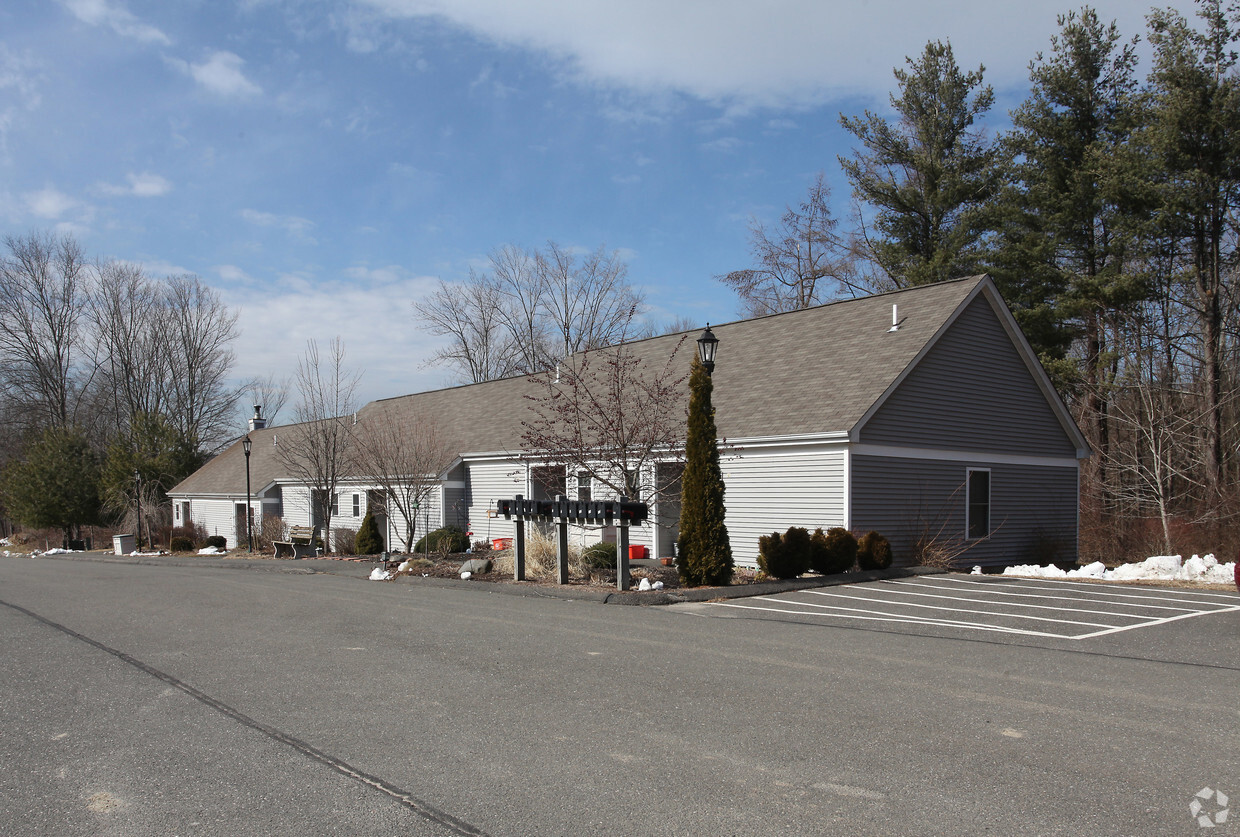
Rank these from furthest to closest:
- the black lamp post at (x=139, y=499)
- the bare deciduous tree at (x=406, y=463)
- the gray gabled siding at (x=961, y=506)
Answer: the black lamp post at (x=139, y=499) → the bare deciduous tree at (x=406, y=463) → the gray gabled siding at (x=961, y=506)

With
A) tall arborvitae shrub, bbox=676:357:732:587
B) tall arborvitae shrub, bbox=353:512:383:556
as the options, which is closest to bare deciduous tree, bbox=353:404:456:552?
tall arborvitae shrub, bbox=353:512:383:556

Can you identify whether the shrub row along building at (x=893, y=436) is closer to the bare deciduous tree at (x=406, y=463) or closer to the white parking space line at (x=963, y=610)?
the bare deciduous tree at (x=406, y=463)

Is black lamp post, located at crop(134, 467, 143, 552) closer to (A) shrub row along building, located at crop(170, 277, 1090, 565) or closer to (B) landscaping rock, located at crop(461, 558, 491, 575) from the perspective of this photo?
(A) shrub row along building, located at crop(170, 277, 1090, 565)

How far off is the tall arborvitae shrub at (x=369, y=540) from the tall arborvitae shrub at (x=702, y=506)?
14.1 m

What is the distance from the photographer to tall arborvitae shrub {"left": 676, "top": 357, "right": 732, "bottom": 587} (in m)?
14.9

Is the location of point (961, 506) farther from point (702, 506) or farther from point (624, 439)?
point (624, 439)

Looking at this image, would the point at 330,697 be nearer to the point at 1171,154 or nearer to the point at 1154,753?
the point at 1154,753

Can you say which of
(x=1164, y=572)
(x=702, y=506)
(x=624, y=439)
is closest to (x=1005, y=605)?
(x=702, y=506)

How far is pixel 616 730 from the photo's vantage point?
6.05 meters

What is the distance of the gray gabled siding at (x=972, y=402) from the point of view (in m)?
18.5

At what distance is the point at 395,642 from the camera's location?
381 inches

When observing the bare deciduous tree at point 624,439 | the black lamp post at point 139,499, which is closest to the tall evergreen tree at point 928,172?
the bare deciduous tree at point 624,439

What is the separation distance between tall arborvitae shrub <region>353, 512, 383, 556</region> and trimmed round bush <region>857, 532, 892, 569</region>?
1547 centimetres

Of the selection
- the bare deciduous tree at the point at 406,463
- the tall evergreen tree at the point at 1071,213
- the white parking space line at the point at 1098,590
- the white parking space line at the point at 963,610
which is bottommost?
the white parking space line at the point at 1098,590
